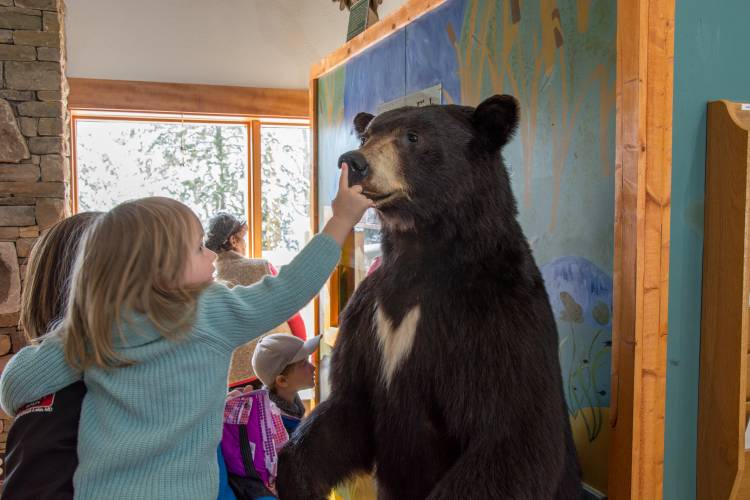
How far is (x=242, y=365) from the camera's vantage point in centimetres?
341

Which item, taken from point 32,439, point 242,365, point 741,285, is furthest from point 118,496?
point 242,365

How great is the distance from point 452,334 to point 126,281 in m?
0.66

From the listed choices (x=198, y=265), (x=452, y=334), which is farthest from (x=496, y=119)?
(x=198, y=265)

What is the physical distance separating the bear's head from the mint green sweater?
0.20 m

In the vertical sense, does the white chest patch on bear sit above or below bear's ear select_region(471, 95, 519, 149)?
below

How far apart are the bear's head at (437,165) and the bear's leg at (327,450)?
0.41m

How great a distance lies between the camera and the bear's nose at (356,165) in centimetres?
104

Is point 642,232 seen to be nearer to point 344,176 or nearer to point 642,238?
point 642,238

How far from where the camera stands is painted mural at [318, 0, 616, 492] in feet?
4.12

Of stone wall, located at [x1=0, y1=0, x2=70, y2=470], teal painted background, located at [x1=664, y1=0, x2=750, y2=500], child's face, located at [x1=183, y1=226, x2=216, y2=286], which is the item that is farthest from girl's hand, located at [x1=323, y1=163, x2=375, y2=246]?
stone wall, located at [x1=0, y1=0, x2=70, y2=470]

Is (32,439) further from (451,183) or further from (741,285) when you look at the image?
(741,285)

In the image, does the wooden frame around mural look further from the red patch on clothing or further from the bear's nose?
the red patch on clothing

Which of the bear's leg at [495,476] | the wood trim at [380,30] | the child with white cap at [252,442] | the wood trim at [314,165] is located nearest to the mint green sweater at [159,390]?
the child with white cap at [252,442]

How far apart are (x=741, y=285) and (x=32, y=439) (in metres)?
1.41
